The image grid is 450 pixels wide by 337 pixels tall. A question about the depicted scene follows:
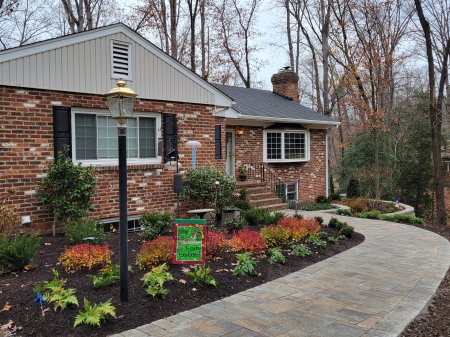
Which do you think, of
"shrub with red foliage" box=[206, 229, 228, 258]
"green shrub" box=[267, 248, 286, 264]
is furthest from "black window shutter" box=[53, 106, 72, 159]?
"green shrub" box=[267, 248, 286, 264]

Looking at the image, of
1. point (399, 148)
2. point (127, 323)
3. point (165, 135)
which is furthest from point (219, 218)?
point (399, 148)

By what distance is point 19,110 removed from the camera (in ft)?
24.3

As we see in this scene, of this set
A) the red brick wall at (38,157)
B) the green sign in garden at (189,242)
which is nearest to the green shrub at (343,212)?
the red brick wall at (38,157)

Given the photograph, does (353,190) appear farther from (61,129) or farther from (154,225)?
(61,129)

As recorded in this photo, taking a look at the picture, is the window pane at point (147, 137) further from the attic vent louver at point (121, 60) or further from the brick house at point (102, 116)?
the attic vent louver at point (121, 60)

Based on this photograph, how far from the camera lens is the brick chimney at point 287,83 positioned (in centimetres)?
1862

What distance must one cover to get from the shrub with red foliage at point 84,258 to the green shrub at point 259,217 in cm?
425

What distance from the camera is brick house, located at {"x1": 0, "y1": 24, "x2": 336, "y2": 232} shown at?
24.3ft

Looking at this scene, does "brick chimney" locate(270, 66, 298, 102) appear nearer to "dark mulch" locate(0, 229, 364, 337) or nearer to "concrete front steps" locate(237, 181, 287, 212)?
"concrete front steps" locate(237, 181, 287, 212)

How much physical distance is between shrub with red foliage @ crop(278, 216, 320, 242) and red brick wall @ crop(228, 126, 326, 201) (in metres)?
5.59

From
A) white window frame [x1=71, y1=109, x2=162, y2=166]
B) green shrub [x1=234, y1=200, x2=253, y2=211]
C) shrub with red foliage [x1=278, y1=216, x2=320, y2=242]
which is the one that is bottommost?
shrub with red foliage [x1=278, y1=216, x2=320, y2=242]

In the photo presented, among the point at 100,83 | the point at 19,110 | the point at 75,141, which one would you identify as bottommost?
the point at 75,141

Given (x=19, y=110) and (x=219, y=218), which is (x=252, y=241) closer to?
(x=219, y=218)

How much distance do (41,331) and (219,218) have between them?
638cm
